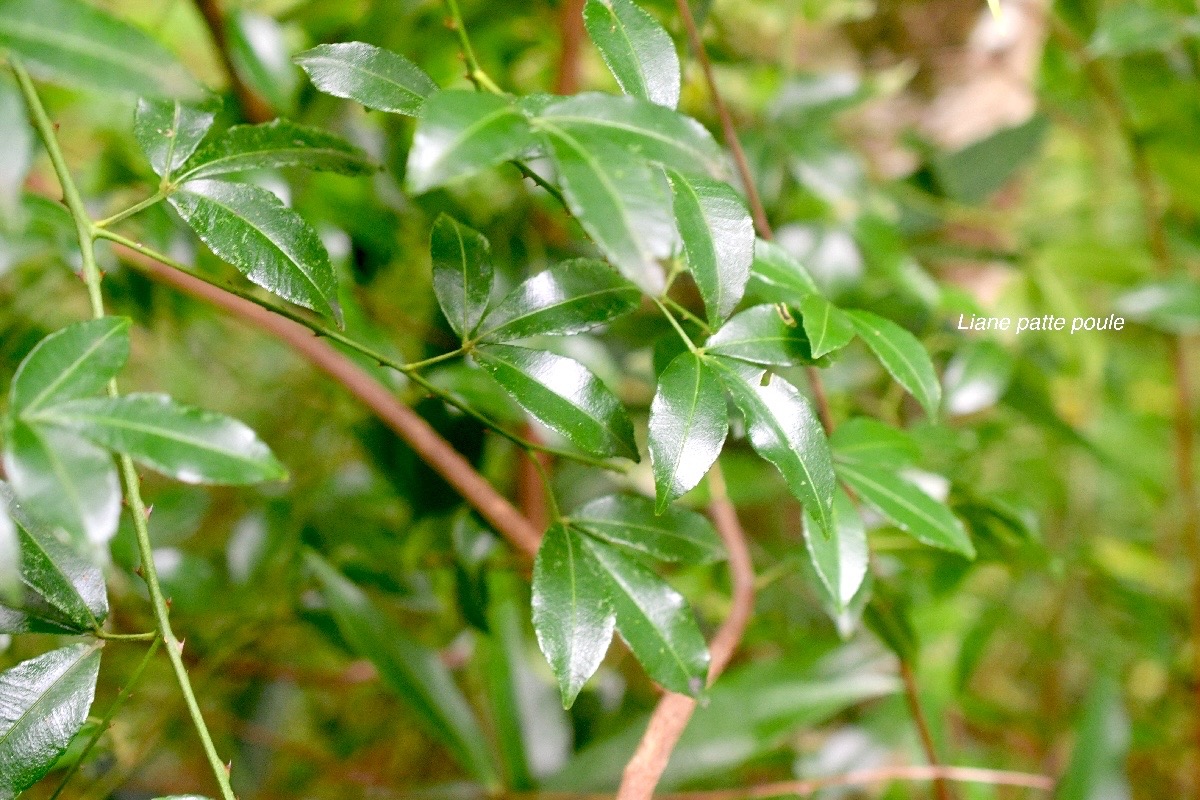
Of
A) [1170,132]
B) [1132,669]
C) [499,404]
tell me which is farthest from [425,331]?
[1132,669]

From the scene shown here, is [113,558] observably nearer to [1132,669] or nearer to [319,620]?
[319,620]

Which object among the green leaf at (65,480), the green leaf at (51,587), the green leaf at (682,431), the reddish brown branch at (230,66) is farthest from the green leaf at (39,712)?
the reddish brown branch at (230,66)

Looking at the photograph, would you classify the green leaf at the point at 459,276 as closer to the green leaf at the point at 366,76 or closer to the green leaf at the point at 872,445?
the green leaf at the point at 366,76

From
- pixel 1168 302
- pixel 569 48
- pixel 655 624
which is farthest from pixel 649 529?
→ pixel 1168 302

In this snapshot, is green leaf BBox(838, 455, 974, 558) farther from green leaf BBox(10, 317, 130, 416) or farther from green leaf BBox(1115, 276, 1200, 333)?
green leaf BBox(1115, 276, 1200, 333)

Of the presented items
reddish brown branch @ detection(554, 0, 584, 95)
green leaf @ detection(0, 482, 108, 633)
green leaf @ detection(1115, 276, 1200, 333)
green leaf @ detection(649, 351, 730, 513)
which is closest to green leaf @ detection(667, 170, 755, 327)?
green leaf @ detection(649, 351, 730, 513)

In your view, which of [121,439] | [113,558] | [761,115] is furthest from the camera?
[761,115]

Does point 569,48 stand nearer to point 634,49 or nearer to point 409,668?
point 634,49
